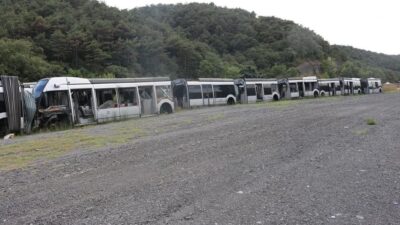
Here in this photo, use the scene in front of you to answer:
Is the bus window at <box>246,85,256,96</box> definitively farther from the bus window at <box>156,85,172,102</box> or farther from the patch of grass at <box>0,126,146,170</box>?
the patch of grass at <box>0,126,146,170</box>

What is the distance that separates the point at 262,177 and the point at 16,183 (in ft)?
14.7

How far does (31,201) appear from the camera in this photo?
6.74 m

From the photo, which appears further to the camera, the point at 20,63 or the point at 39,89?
the point at 20,63

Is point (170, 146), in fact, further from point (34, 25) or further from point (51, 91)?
point (34, 25)

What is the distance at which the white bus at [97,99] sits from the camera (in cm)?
2325

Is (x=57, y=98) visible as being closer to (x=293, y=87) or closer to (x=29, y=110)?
(x=29, y=110)

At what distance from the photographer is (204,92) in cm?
4150

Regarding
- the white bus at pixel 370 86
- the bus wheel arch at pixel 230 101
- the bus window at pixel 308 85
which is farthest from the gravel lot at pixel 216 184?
the white bus at pixel 370 86

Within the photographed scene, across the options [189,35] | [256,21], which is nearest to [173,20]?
[189,35]

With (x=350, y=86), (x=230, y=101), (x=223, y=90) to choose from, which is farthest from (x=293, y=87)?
(x=350, y=86)

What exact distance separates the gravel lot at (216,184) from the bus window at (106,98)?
13662mm

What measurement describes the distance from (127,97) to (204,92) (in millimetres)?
14236

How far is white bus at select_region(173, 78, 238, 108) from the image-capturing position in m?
39.6

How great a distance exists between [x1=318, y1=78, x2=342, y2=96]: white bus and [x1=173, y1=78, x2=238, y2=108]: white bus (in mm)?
22055
